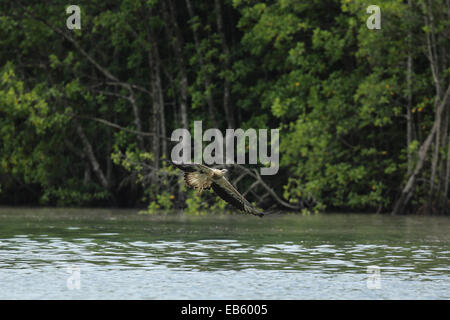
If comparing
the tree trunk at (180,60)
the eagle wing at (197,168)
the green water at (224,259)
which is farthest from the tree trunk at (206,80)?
the eagle wing at (197,168)

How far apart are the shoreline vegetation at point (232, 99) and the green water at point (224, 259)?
4.07 meters

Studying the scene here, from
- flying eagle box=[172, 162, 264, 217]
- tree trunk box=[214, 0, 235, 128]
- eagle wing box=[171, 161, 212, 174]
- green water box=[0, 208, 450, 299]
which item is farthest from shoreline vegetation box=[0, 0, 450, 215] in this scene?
eagle wing box=[171, 161, 212, 174]

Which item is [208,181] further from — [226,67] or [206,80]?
[226,67]

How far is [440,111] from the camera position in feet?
102

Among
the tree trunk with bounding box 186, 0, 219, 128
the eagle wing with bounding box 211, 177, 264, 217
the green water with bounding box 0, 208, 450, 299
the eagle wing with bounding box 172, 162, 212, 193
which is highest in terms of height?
the tree trunk with bounding box 186, 0, 219, 128

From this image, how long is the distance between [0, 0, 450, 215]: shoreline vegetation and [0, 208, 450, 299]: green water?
407cm

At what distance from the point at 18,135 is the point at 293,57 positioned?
11.6 meters

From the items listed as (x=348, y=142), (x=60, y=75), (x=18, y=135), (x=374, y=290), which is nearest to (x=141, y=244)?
(x=374, y=290)

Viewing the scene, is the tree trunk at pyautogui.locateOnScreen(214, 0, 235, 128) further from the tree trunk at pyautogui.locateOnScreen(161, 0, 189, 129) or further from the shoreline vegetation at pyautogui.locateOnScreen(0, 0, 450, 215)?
the tree trunk at pyautogui.locateOnScreen(161, 0, 189, 129)

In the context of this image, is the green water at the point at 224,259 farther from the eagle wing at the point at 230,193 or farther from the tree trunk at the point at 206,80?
the tree trunk at the point at 206,80

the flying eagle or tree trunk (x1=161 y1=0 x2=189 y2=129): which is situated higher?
tree trunk (x1=161 y1=0 x2=189 y2=129)

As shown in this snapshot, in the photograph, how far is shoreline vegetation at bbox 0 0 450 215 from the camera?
3212 cm

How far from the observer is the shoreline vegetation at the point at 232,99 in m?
32.1
